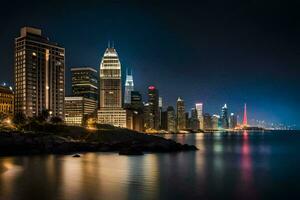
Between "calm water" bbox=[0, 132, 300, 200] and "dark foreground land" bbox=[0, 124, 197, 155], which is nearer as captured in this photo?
"calm water" bbox=[0, 132, 300, 200]

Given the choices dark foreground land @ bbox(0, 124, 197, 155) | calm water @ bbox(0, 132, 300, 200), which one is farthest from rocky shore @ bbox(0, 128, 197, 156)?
calm water @ bbox(0, 132, 300, 200)

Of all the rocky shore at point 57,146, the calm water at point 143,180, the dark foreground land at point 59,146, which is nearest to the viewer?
the calm water at point 143,180

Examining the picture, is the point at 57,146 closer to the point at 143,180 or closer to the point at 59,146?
the point at 59,146

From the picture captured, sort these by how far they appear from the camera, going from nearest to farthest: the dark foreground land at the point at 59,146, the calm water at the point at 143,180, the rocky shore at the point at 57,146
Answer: the calm water at the point at 143,180 → the rocky shore at the point at 57,146 → the dark foreground land at the point at 59,146

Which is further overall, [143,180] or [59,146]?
[59,146]

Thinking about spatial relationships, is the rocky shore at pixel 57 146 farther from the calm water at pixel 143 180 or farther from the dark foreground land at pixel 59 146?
the calm water at pixel 143 180

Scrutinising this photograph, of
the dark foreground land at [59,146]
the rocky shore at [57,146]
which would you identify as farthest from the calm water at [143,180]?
the dark foreground land at [59,146]

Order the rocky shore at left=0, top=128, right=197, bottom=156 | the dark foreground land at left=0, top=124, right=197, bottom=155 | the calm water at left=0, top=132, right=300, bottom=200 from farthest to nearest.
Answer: the dark foreground land at left=0, top=124, right=197, bottom=155 < the rocky shore at left=0, top=128, right=197, bottom=156 < the calm water at left=0, top=132, right=300, bottom=200

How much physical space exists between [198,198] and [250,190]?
10.3 m

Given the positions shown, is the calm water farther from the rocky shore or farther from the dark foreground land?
the dark foreground land

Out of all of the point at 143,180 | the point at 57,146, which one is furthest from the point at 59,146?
the point at 143,180

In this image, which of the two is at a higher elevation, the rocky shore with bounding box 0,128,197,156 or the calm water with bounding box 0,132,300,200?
the rocky shore with bounding box 0,128,197,156

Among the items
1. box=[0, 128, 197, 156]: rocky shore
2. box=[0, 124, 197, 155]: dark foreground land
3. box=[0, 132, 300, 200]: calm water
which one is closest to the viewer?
box=[0, 132, 300, 200]: calm water

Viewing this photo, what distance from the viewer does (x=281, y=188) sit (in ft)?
192
